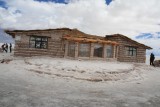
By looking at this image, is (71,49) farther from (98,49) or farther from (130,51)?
(130,51)

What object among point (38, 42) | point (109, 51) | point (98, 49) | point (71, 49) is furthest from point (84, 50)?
point (38, 42)

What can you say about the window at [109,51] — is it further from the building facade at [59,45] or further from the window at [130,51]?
the window at [130,51]

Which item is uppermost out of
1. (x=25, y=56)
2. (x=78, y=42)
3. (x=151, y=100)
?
(x=78, y=42)

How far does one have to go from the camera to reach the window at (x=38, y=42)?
26.2 metres

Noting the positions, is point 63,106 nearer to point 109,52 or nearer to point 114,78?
point 114,78

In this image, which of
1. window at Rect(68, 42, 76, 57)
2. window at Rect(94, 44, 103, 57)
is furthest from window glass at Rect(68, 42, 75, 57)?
window at Rect(94, 44, 103, 57)

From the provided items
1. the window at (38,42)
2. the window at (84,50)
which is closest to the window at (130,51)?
the window at (84,50)

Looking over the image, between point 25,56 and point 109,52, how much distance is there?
10.6 m

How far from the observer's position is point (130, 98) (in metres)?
10.3

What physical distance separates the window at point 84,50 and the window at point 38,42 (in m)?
4.19

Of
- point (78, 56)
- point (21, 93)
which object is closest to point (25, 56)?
point (78, 56)

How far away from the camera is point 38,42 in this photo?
2638 cm

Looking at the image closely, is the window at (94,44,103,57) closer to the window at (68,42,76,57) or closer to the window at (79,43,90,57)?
the window at (79,43,90,57)

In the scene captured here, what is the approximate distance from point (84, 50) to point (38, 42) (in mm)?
5556
